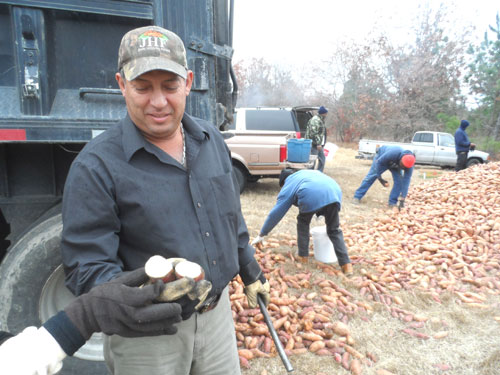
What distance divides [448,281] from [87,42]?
14.2 ft

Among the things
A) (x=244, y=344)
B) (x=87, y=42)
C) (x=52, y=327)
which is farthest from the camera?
(x=244, y=344)

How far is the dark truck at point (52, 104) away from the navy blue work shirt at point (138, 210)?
78 cm

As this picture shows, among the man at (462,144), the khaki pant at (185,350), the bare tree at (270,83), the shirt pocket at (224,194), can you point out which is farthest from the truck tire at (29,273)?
the bare tree at (270,83)

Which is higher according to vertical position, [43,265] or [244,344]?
[43,265]

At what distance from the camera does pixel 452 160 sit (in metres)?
14.0

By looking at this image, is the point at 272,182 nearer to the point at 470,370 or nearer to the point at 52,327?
the point at 470,370

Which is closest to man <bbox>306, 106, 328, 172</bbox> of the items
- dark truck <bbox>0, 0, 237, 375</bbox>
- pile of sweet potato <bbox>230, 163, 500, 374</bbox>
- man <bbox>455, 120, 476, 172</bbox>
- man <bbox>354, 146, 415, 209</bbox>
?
man <bbox>354, 146, 415, 209</bbox>

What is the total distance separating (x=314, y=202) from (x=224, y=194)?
96.9 inches

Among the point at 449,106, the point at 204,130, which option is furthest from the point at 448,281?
the point at 449,106

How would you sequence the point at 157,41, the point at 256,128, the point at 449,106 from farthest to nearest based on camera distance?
the point at 449,106
the point at 256,128
the point at 157,41

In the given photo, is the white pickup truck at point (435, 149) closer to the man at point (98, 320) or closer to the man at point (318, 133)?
the man at point (318, 133)

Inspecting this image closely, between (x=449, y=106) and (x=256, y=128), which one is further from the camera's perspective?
(x=449, y=106)

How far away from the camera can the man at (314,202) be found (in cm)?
397

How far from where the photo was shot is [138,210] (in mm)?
1401
